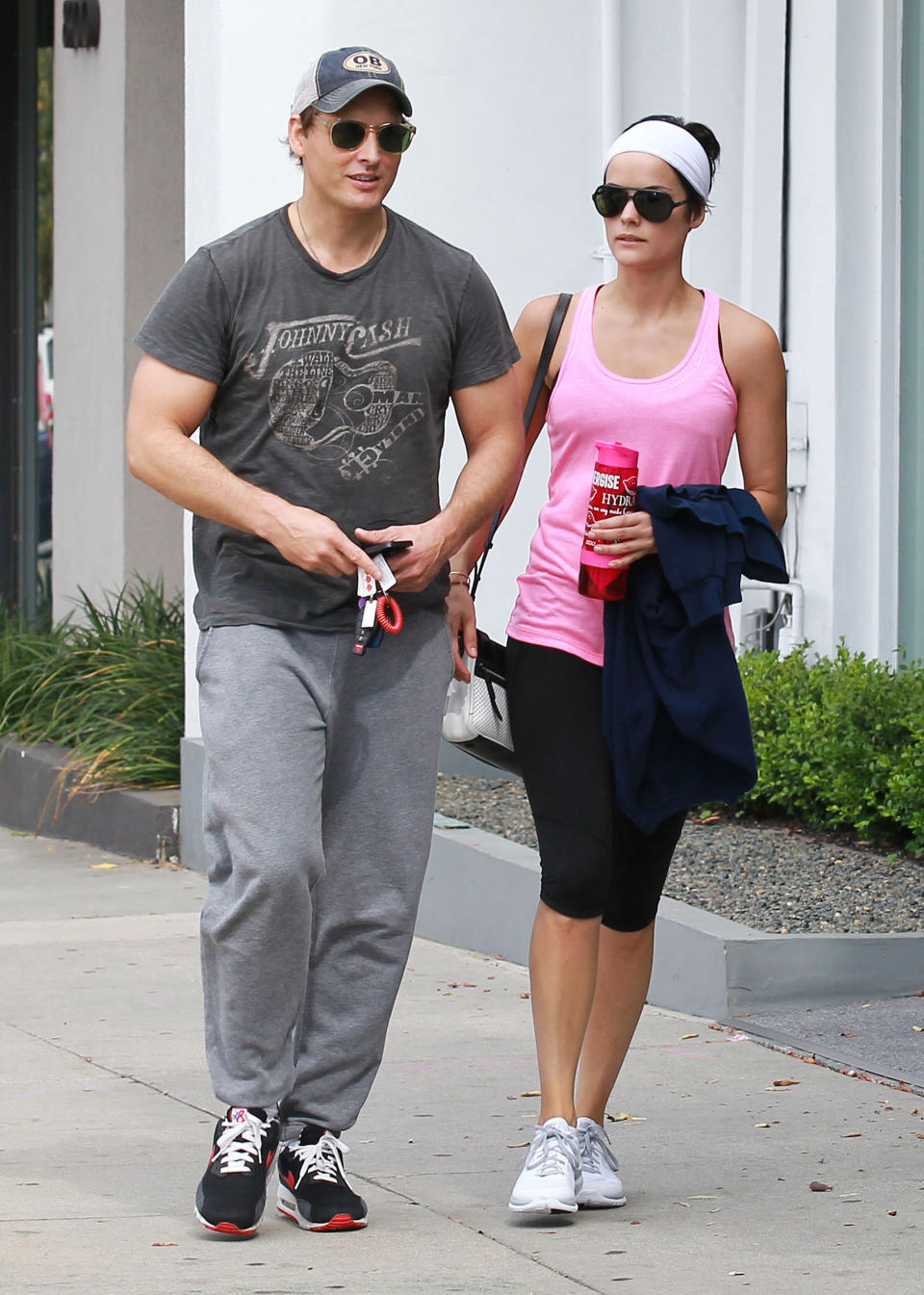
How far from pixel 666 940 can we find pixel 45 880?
2950 mm

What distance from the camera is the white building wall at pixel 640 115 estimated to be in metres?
8.14

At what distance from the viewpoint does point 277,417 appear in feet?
13.2

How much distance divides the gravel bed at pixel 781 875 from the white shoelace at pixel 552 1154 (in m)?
1.99

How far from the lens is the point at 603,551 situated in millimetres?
4156

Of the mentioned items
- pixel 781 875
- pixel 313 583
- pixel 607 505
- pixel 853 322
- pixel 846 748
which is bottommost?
pixel 781 875

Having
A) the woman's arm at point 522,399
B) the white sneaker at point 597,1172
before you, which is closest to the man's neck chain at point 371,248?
the woman's arm at point 522,399

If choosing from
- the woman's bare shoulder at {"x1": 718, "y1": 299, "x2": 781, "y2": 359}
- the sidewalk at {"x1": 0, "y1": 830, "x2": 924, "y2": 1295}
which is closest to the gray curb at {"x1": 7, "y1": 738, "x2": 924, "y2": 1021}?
the sidewalk at {"x1": 0, "y1": 830, "x2": 924, "y2": 1295}

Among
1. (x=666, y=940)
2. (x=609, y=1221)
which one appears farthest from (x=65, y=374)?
(x=609, y=1221)

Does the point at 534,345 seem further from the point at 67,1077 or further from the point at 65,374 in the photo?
the point at 65,374

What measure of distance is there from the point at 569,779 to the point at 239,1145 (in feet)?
3.02

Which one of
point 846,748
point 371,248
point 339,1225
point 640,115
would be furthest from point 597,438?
point 640,115

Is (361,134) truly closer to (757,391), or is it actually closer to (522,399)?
(522,399)

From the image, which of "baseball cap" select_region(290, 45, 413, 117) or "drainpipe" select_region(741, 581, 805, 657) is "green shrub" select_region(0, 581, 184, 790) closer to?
"drainpipe" select_region(741, 581, 805, 657)

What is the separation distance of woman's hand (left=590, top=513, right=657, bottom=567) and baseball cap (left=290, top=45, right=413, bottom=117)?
2.82 ft
